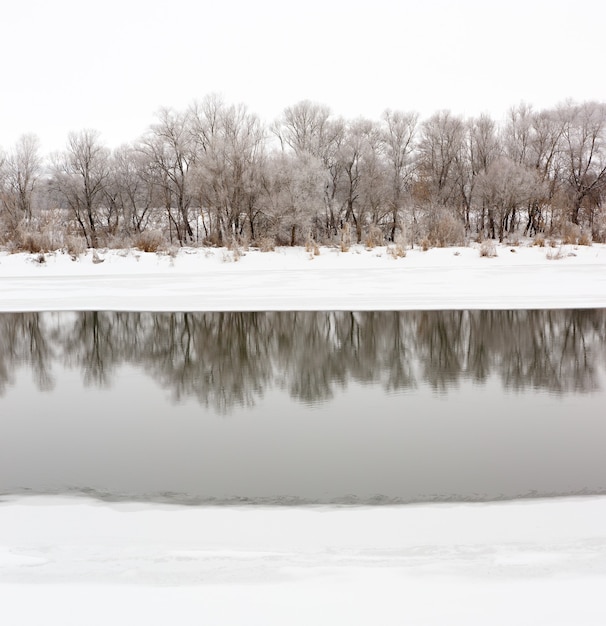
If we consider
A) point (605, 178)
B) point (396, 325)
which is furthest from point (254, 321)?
point (605, 178)

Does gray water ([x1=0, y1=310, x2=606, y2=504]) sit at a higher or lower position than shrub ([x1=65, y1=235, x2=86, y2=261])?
lower

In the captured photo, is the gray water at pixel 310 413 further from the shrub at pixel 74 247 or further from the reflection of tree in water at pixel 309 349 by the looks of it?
the shrub at pixel 74 247

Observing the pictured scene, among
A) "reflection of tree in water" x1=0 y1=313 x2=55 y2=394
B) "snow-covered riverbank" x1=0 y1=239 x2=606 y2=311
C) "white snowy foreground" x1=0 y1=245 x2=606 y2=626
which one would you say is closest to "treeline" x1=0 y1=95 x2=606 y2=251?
"snow-covered riverbank" x1=0 y1=239 x2=606 y2=311

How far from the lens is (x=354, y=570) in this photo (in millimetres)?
4168

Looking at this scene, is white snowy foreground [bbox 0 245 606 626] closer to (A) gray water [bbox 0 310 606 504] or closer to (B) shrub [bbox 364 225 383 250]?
(A) gray water [bbox 0 310 606 504]

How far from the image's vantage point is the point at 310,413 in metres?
7.92

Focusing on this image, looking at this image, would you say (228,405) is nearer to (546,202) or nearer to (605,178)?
(546,202)

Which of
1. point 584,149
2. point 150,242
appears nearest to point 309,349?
point 150,242

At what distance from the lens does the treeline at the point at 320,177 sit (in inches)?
1517

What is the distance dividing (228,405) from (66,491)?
9.81 feet

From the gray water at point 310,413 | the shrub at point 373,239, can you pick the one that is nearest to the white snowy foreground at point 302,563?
the gray water at point 310,413

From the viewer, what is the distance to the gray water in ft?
18.9

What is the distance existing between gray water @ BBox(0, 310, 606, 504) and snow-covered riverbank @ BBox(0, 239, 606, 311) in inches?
167

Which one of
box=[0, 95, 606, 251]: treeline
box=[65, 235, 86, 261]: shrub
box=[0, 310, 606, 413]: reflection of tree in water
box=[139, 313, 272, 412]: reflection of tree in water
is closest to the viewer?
box=[139, 313, 272, 412]: reflection of tree in water
